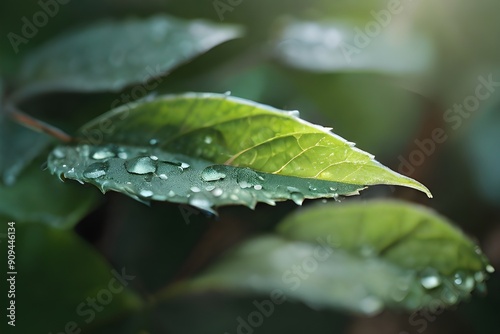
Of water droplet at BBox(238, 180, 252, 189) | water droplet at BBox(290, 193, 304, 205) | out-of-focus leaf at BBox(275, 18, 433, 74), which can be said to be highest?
water droplet at BBox(290, 193, 304, 205)

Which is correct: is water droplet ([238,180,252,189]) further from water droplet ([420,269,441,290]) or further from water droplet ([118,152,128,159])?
water droplet ([420,269,441,290])

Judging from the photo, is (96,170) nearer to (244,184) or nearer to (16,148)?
(244,184)

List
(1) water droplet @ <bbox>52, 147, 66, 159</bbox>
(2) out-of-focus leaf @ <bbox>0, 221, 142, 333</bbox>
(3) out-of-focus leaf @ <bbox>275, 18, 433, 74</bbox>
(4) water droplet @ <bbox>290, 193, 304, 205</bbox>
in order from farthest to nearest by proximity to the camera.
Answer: (3) out-of-focus leaf @ <bbox>275, 18, 433, 74</bbox>
(2) out-of-focus leaf @ <bbox>0, 221, 142, 333</bbox>
(1) water droplet @ <bbox>52, 147, 66, 159</bbox>
(4) water droplet @ <bbox>290, 193, 304, 205</bbox>

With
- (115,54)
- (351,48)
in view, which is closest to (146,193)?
(115,54)

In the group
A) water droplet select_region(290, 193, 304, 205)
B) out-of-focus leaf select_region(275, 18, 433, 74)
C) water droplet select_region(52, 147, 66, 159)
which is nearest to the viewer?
water droplet select_region(290, 193, 304, 205)

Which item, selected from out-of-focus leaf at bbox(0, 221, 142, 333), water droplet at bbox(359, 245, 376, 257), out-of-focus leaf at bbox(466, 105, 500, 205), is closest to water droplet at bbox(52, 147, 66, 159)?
out-of-focus leaf at bbox(0, 221, 142, 333)

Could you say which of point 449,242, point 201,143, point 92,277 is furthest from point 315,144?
point 92,277
